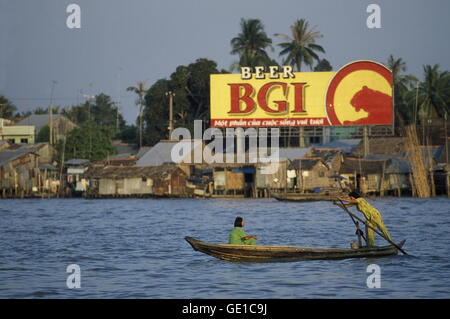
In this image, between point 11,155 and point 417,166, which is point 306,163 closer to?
point 417,166

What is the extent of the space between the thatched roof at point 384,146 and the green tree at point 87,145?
24950 millimetres

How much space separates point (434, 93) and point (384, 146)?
31.2 ft

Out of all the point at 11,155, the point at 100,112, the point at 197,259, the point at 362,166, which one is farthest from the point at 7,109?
the point at 197,259

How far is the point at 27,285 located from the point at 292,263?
684 cm

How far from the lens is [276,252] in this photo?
1998cm

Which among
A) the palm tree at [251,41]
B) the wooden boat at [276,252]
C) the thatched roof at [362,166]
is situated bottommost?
the wooden boat at [276,252]

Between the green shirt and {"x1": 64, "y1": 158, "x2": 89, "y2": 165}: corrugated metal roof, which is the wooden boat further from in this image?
{"x1": 64, "y1": 158, "x2": 89, "y2": 165}: corrugated metal roof

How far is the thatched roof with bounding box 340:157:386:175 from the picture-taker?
193 feet

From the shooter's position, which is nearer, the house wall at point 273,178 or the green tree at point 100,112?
the house wall at point 273,178

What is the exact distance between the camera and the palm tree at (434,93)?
70625 mm

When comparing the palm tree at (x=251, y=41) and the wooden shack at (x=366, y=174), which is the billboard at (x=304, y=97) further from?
the palm tree at (x=251, y=41)

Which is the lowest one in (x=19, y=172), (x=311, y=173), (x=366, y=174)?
(x=366, y=174)

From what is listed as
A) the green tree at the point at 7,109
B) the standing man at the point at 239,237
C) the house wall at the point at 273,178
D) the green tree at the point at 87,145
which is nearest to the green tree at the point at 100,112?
the green tree at the point at 7,109
